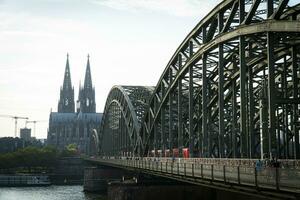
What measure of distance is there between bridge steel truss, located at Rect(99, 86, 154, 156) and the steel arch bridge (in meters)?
5.78

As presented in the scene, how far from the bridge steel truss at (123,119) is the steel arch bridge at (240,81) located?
578 cm

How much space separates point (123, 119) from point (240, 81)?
282ft

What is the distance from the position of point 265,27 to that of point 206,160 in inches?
504

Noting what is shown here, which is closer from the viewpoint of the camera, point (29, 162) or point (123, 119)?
point (123, 119)

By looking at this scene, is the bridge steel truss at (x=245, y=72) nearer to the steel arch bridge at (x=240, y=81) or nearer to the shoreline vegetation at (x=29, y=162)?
the steel arch bridge at (x=240, y=81)

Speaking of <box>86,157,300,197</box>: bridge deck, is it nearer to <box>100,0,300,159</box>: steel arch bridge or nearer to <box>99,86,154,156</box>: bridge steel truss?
<box>100,0,300,159</box>: steel arch bridge

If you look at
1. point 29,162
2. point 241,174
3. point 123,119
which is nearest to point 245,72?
point 241,174

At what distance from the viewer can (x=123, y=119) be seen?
12612cm

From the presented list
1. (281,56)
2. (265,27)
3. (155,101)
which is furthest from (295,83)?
(155,101)

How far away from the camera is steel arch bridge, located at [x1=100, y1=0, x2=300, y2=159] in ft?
127

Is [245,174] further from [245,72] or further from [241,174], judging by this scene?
[245,72]

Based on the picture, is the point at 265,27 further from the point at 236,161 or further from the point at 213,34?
the point at 213,34

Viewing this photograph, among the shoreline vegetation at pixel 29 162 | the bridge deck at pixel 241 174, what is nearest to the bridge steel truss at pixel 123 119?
the shoreline vegetation at pixel 29 162

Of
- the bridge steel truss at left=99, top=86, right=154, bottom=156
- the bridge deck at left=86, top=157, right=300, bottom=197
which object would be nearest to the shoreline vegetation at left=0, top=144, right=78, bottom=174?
the bridge steel truss at left=99, top=86, right=154, bottom=156
